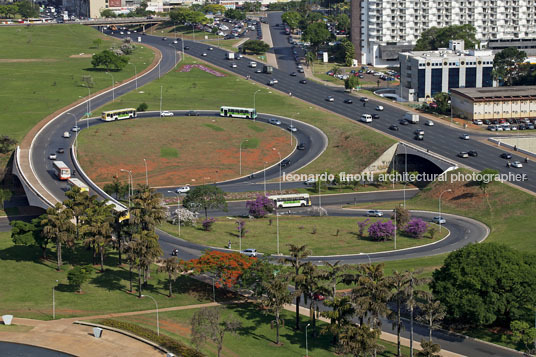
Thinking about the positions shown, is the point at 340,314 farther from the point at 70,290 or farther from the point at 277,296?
the point at 70,290

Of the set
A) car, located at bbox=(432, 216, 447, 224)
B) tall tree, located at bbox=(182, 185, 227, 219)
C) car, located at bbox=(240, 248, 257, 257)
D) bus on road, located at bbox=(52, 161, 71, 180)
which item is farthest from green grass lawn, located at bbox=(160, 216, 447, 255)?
bus on road, located at bbox=(52, 161, 71, 180)

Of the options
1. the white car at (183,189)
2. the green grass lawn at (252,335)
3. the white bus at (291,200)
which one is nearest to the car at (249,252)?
the green grass lawn at (252,335)

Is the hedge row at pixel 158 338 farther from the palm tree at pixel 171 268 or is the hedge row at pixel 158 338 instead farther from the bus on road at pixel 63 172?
the bus on road at pixel 63 172

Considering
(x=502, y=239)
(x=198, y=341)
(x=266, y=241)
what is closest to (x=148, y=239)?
(x=198, y=341)

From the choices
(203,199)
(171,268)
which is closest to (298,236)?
(203,199)

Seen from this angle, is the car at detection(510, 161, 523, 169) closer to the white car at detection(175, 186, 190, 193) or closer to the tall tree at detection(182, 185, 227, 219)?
the tall tree at detection(182, 185, 227, 219)

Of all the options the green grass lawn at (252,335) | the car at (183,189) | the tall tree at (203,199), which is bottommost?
the green grass lawn at (252,335)

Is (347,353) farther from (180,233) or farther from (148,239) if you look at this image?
(180,233)

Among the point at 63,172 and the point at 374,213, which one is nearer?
the point at 374,213
